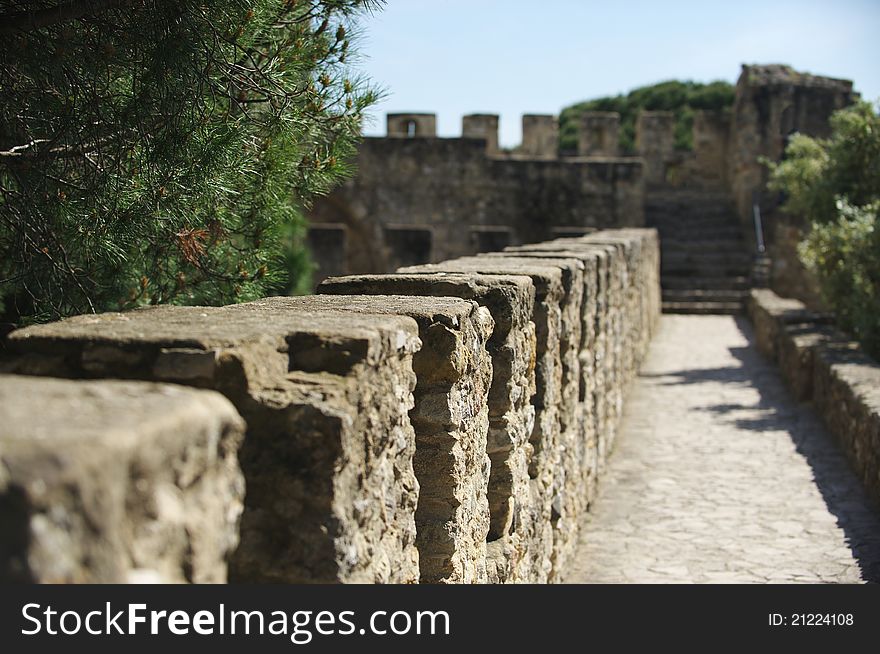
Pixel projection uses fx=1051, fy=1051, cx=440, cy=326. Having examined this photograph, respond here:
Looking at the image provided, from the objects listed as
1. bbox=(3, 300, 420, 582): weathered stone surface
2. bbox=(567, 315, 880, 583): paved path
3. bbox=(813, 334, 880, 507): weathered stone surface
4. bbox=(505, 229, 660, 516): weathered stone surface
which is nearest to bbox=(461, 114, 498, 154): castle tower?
bbox=(505, 229, 660, 516): weathered stone surface

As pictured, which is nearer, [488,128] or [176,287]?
[176,287]

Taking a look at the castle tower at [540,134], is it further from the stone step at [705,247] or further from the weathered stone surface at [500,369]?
the weathered stone surface at [500,369]

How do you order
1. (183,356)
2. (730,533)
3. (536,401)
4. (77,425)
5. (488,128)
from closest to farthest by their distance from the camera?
(77,425) < (183,356) < (536,401) < (730,533) < (488,128)

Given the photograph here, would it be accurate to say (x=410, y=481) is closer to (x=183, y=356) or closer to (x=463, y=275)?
(x=183, y=356)

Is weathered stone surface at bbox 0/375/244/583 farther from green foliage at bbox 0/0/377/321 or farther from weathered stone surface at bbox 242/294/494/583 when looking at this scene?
green foliage at bbox 0/0/377/321

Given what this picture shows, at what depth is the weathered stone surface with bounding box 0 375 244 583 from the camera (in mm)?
1121

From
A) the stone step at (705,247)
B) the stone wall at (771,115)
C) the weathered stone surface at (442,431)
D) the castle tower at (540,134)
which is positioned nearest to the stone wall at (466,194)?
the stone step at (705,247)

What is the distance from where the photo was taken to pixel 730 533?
5.55 m

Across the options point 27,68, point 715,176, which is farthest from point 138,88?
point 715,176

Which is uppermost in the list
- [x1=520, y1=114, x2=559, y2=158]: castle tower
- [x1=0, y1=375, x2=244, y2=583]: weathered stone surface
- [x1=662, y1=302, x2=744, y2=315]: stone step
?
[x1=520, y1=114, x2=559, y2=158]: castle tower

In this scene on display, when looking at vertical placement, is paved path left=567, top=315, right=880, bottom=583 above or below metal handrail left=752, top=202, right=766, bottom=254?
below

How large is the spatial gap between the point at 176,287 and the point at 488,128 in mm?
16625

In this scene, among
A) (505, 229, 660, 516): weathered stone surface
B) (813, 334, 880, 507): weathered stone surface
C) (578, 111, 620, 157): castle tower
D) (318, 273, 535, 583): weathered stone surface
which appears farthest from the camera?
(578, 111, 620, 157): castle tower

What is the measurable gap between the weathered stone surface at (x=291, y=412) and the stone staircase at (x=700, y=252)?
16.1 meters
